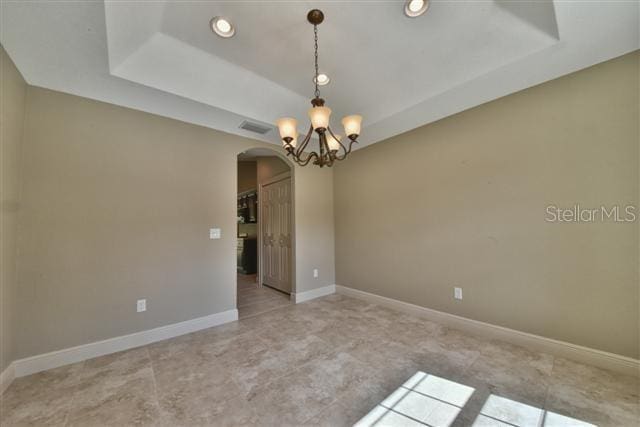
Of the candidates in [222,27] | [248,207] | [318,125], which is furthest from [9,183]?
[248,207]

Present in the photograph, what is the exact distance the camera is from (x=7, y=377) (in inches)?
72.7

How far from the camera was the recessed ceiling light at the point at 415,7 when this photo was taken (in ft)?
5.71

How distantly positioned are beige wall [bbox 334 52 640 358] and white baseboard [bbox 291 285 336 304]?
3.77ft

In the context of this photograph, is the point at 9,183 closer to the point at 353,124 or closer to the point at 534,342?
the point at 353,124

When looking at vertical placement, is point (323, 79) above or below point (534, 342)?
above

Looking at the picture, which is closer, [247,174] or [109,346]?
[109,346]

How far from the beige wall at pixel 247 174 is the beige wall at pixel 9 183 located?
4.58 meters

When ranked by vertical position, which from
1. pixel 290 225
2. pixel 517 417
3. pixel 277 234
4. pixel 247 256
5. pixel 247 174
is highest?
pixel 247 174

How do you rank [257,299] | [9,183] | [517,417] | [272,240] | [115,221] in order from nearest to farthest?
[517,417], [9,183], [115,221], [257,299], [272,240]

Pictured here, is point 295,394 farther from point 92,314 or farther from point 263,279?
point 263,279

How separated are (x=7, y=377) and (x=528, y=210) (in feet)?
15.6

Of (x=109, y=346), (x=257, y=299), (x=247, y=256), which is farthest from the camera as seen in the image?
(x=247, y=256)

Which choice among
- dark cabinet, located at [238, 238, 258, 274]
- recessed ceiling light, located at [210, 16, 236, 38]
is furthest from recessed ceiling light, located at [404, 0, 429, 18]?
dark cabinet, located at [238, 238, 258, 274]

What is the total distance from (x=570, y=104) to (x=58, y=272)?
4937 millimetres
